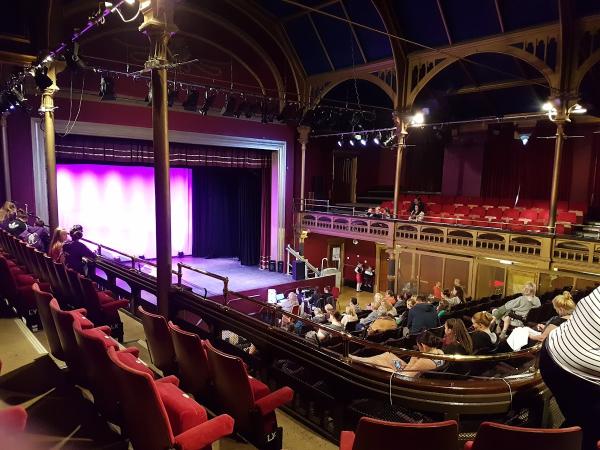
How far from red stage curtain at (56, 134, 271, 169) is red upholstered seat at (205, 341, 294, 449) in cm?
995

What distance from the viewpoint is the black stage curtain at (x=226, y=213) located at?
16.7 m

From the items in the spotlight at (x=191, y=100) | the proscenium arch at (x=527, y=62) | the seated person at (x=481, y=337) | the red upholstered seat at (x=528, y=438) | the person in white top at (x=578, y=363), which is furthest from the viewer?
the spotlight at (x=191, y=100)

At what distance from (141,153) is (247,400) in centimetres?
1116

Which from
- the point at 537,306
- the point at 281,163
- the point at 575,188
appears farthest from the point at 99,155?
the point at 575,188

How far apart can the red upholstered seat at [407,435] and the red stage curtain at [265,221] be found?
13863mm

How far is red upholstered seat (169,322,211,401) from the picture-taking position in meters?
3.30

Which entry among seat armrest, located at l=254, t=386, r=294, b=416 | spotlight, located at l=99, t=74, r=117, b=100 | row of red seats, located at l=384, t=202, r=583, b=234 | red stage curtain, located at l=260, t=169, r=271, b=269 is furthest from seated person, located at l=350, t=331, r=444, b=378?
red stage curtain, located at l=260, t=169, r=271, b=269

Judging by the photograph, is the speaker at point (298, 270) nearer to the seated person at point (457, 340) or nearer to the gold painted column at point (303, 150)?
the gold painted column at point (303, 150)

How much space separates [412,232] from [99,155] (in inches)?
352

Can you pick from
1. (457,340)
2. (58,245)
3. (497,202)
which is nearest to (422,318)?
(457,340)

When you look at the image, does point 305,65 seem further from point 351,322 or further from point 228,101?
point 351,322

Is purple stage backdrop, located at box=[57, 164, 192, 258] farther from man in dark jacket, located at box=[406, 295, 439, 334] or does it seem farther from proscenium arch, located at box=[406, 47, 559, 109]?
man in dark jacket, located at box=[406, 295, 439, 334]

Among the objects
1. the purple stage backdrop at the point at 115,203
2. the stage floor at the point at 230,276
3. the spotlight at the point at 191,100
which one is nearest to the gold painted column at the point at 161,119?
the spotlight at the point at 191,100

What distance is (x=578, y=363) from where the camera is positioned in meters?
1.46
